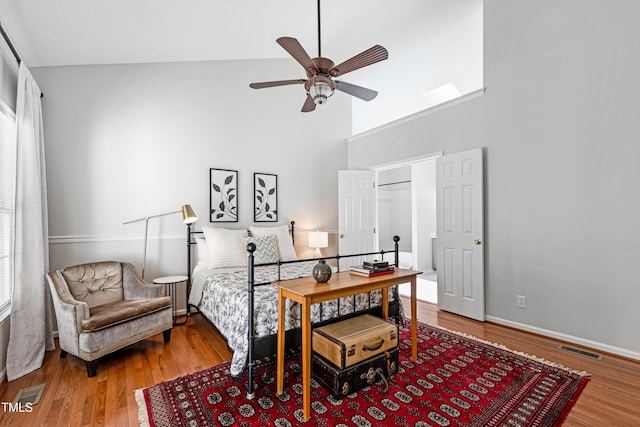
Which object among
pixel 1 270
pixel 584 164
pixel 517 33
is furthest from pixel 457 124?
pixel 1 270

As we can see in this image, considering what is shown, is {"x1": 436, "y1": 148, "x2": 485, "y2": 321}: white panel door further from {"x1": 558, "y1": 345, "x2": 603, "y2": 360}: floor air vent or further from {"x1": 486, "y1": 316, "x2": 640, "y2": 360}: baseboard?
{"x1": 558, "y1": 345, "x2": 603, "y2": 360}: floor air vent

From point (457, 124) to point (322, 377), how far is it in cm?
341

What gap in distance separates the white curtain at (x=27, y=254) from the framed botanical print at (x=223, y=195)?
1.78 metres

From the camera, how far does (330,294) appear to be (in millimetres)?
1991

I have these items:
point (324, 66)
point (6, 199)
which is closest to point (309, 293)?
point (324, 66)

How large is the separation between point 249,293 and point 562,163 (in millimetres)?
3264

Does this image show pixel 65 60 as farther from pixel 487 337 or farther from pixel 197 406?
pixel 487 337

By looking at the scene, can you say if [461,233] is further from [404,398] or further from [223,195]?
[223,195]

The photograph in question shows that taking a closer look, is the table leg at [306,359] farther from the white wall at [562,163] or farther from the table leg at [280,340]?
the white wall at [562,163]

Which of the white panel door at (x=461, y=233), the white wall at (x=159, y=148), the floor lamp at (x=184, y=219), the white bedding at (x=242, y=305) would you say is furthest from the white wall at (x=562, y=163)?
the floor lamp at (x=184, y=219)

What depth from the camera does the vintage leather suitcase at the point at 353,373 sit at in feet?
6.66

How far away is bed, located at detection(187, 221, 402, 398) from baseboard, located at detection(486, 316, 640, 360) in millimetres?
1409

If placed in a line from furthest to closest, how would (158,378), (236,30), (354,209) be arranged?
(354,209) < (236,30) < (158,378)

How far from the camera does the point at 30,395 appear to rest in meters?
2.16
